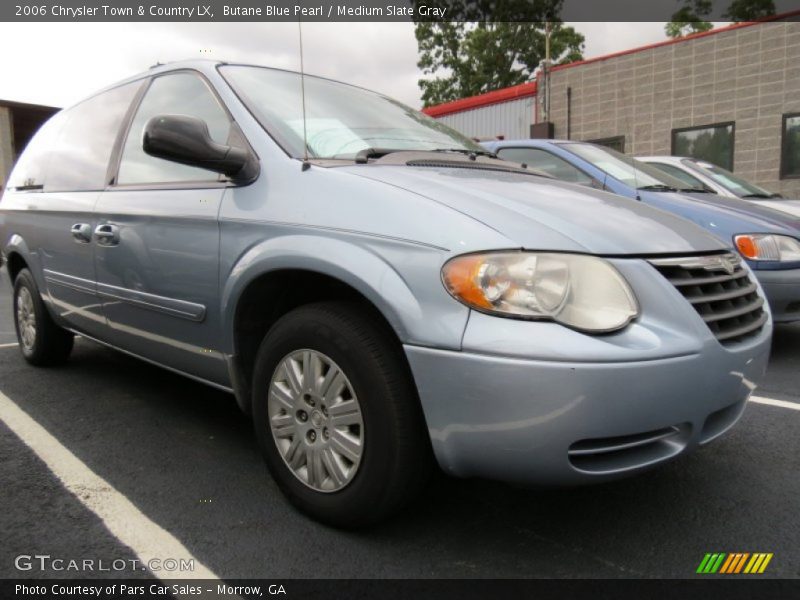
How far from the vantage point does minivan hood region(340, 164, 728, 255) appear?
1830mm

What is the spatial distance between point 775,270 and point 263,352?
133 inches

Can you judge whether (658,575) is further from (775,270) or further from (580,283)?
(775,270)

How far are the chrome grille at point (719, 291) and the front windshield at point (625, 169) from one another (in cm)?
273

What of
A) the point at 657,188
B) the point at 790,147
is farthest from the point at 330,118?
the point at 790,147

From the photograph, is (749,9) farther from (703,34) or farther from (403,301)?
(403,301)

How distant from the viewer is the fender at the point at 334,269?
1810 millimetres

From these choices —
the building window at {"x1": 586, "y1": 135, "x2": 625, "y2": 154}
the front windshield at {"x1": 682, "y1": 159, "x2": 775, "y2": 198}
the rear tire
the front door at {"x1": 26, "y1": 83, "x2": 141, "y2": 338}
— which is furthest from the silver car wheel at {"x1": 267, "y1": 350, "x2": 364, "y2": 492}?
the building window at {"x1": 586, "y1": 135, "x2": 625, "y2": 154}

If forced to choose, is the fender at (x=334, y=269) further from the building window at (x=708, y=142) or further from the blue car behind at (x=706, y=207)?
the building window at (x=708, y=142)

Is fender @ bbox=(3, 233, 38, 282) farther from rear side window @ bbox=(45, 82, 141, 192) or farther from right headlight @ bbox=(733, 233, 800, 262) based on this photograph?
right headlight @ bbox=(733, 233, 800, 262)

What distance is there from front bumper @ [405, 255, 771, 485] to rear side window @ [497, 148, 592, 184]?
126 inches

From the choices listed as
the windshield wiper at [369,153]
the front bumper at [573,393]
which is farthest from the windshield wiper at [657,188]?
the front bumper at [573,393]

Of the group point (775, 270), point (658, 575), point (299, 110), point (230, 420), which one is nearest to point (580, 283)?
point (658, 575)

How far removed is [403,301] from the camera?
1.80 meters

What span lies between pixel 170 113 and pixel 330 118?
0.84m
